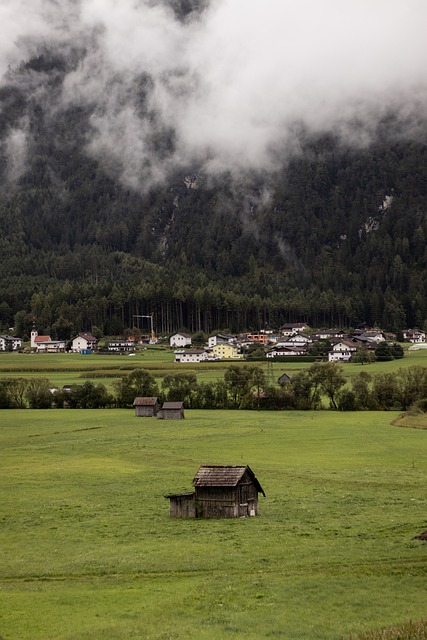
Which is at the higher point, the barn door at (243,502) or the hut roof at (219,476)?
the hut roof at (219,476)

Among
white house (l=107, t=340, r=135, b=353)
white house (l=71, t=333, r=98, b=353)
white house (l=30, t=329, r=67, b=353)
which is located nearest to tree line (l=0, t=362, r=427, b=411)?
white house (l=107, t=340, r=135, b=353)

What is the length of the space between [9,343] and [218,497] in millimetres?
158645

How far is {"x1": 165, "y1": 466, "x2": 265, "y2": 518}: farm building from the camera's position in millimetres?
39531

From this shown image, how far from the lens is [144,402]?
93.4 m

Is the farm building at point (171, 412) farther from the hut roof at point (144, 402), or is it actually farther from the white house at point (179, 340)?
the white house at point (179, 340)

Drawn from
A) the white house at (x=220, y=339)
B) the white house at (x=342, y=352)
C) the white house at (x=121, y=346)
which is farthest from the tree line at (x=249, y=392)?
the white house at (x=220, y=339)

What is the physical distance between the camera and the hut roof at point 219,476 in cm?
3933

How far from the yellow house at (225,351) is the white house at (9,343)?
5062 cm

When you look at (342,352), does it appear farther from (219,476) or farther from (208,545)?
(208,545)

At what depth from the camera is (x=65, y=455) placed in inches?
2448

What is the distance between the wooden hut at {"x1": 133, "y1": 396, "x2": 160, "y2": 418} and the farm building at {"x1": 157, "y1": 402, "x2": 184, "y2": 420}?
3.75m

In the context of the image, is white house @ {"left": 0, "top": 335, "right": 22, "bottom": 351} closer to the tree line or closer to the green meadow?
the green meadow

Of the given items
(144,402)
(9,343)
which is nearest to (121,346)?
(9,343)

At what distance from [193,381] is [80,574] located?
239 ft
